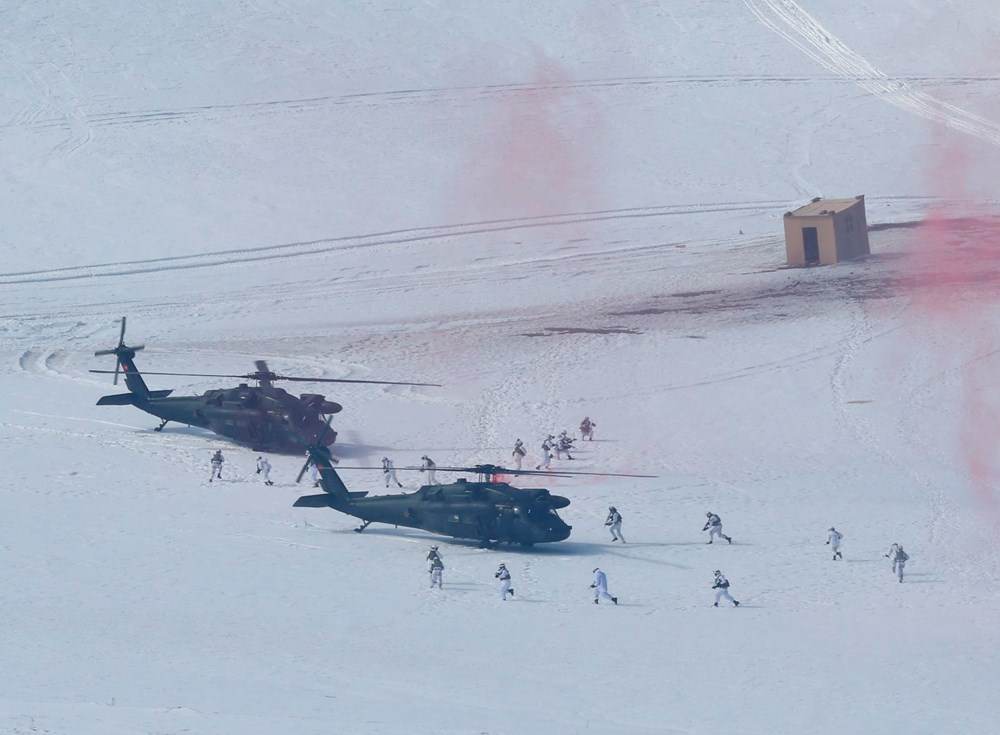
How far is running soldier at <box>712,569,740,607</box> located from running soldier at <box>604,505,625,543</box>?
3.50 meters

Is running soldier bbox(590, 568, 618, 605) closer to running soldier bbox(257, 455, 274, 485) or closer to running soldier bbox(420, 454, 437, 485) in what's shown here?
running soldier bbox(420, 454, 437, 485)

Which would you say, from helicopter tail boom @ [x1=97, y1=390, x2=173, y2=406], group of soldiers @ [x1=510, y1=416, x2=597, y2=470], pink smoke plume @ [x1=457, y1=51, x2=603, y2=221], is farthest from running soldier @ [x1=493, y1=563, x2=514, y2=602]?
pink smoke plume @ [x1=457, y1=51, x2=603, y2=221]

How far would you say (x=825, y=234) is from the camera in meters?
45.8

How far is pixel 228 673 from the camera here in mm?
18438

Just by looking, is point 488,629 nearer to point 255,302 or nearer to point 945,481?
point 945,481

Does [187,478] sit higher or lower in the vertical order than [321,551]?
higher

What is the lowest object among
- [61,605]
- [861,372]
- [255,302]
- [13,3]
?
→ [61,605]

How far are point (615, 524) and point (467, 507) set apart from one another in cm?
254

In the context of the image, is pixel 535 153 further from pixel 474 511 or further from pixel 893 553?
pixel 893 553

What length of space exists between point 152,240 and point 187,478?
24199 mm

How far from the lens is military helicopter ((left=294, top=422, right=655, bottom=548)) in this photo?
24.6 metres

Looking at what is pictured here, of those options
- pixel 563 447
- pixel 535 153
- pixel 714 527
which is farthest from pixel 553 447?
pixel 535 153

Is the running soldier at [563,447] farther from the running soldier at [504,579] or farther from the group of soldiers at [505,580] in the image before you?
the running soldier at [504,579]

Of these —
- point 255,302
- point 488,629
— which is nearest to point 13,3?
point 255,302
